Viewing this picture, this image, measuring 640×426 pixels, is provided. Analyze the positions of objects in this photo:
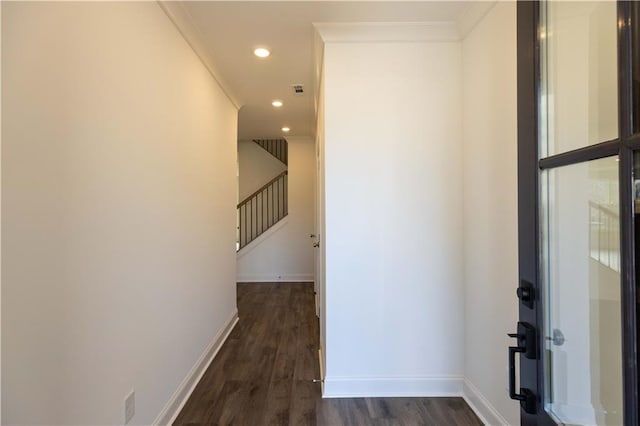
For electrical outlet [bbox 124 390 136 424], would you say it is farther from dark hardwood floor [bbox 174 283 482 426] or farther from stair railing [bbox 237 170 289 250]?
stair railing [bbox 237 170 289 250]

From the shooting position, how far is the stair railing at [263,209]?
7465 mm

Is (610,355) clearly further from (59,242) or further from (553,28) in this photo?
(59,242)

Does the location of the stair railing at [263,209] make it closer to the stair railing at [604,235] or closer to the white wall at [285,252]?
the white wall at [285,252]

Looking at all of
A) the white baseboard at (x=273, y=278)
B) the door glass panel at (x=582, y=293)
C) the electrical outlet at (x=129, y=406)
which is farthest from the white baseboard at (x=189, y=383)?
the white baseboard at (x=273, y=278)

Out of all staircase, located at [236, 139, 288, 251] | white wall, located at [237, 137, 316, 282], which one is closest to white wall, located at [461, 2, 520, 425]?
white wall, located at [237, 137, 316, 282]

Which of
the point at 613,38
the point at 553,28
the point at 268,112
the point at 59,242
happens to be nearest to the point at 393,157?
the point at 553,28

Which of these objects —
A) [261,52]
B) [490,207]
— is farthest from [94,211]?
[490,207]

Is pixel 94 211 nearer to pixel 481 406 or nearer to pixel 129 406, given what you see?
pixel 129 406

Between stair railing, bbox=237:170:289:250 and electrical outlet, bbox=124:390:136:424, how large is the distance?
18.9 feet

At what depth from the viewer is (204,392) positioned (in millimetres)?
2547

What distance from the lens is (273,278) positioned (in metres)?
6.66

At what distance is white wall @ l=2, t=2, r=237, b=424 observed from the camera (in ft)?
3.53

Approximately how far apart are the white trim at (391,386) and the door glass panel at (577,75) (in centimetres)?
202

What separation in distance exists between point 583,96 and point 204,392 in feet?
9.19
